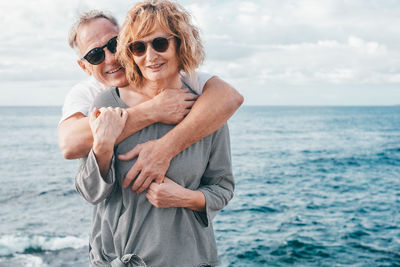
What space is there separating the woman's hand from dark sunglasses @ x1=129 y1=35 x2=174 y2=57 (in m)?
0.77

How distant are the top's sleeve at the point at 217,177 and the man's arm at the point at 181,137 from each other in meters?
0.13

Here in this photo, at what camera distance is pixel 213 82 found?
280 cm

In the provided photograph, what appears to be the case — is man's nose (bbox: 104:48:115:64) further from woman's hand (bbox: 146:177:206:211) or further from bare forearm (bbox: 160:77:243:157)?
woman's hand (bbox: 146:177:206:211)

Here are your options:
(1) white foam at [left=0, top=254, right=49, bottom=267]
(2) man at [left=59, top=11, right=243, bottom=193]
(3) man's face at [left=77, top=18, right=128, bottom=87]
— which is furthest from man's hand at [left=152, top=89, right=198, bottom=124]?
(1) white foam at [left=0, top=254, right=49, bottom=267]

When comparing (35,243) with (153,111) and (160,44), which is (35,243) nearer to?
(153,111)

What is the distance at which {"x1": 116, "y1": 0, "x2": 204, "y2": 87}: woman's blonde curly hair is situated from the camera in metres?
2.35

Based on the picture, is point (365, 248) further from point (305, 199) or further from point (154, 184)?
point (154, 184)

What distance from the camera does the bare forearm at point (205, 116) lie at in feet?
8.27

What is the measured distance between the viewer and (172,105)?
2.55 m

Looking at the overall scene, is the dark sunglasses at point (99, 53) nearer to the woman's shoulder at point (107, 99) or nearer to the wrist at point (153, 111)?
the woman's shoulder at point (107, 99)

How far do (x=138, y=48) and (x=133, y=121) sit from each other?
1.40 ft

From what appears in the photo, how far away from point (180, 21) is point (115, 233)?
133cm

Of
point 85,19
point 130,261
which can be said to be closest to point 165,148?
point 130,261

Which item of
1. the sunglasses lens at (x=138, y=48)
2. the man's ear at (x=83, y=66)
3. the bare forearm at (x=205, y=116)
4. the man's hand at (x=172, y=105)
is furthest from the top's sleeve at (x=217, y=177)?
the man's ear at (x=83, y=66)
